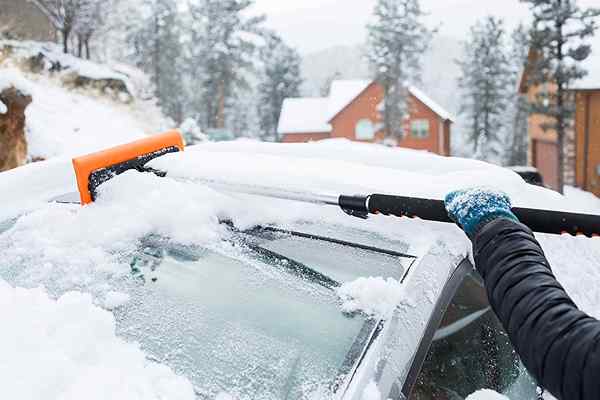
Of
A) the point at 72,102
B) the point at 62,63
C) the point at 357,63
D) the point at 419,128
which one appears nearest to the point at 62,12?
the point at 62,63

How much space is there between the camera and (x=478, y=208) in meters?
1.35

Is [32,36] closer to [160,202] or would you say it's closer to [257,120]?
[160,202]

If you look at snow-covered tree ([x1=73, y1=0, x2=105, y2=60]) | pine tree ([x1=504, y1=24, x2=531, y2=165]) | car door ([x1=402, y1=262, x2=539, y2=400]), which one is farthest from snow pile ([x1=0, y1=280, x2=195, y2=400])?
pine tree ([x1=504, y1=24, x2=531, y2=165])

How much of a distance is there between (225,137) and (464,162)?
25909 millimetres

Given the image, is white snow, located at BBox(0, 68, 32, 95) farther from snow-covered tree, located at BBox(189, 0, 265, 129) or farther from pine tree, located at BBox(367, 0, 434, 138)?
snow-covered tree, located at BBox(189, 0, 265, 129)

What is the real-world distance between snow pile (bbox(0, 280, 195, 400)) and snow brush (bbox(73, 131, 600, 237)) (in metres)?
0.71

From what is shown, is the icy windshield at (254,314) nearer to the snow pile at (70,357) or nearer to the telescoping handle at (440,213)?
the snow pile at (70,357)

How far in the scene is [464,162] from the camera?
2.32 meters

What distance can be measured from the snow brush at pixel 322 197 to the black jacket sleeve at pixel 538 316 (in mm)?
222

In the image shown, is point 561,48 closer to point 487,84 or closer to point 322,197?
point 487,84

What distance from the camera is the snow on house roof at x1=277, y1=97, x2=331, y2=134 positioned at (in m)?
34.8

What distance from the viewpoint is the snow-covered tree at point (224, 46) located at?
32.7 metres

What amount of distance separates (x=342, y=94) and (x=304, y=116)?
3.12m

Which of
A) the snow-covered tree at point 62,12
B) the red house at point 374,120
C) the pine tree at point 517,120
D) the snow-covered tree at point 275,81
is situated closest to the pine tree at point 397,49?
the red house at point 374,120
